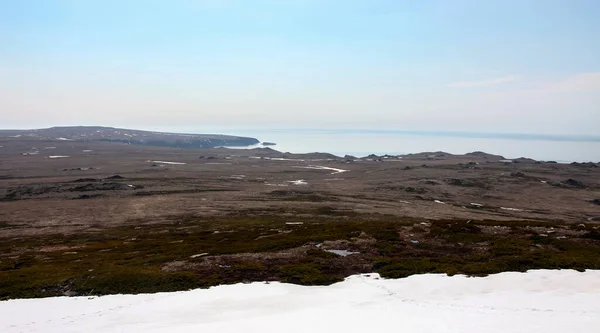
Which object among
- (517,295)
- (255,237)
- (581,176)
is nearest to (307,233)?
(255,237)

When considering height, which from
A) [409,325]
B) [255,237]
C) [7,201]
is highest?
[409,325]

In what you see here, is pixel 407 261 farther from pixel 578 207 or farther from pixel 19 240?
pixel 578 207

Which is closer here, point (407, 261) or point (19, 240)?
point (407, 261)

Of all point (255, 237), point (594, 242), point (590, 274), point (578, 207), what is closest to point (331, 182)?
point (578, 207)

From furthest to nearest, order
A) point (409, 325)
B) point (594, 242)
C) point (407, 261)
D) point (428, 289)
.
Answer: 1. point (594, 242)
2. point (407, 261)
3. point (428, 289)
4. point (409, 325)

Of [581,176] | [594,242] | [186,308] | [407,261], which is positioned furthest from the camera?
[581,176]

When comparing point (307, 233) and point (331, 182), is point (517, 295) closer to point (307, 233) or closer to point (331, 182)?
point (307, 233)

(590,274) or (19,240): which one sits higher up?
(590,274)
